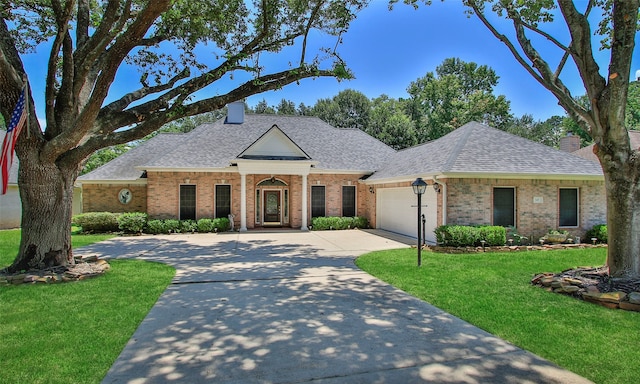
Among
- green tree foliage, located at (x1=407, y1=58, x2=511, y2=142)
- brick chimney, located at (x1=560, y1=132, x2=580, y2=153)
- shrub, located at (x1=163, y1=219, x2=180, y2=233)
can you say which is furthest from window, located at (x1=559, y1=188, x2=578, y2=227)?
green tree foliage, located at (x1=407, y1=58, x2=511, y2=142)

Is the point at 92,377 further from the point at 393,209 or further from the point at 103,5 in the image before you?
the point at 393,209

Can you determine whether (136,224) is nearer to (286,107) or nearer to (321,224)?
(321,224)

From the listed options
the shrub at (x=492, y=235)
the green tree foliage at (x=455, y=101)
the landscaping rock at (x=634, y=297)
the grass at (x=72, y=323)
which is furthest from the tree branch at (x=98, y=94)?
the green tree foliage at (x=455, y=101)

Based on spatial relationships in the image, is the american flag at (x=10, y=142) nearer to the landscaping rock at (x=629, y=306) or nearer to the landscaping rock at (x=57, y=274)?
the landscaping rock at (x=57, y=274)

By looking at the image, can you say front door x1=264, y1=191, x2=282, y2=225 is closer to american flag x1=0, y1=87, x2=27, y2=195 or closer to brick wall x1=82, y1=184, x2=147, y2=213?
brick wall x1=82, y1=184, x2=147, y2=213

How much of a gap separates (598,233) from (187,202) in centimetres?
1807

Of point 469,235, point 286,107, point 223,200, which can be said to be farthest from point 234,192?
point 286,107

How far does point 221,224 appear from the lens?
18609mm

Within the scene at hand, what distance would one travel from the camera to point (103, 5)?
1233 centimetres

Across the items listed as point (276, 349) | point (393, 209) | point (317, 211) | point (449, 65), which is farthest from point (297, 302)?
point (449, 65)

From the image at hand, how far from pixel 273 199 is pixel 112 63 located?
1321 cm

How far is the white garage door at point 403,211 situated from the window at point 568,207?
16.5 ft

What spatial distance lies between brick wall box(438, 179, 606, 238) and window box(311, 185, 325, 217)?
8656 millimetres

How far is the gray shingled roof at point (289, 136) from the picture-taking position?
63.6ft
